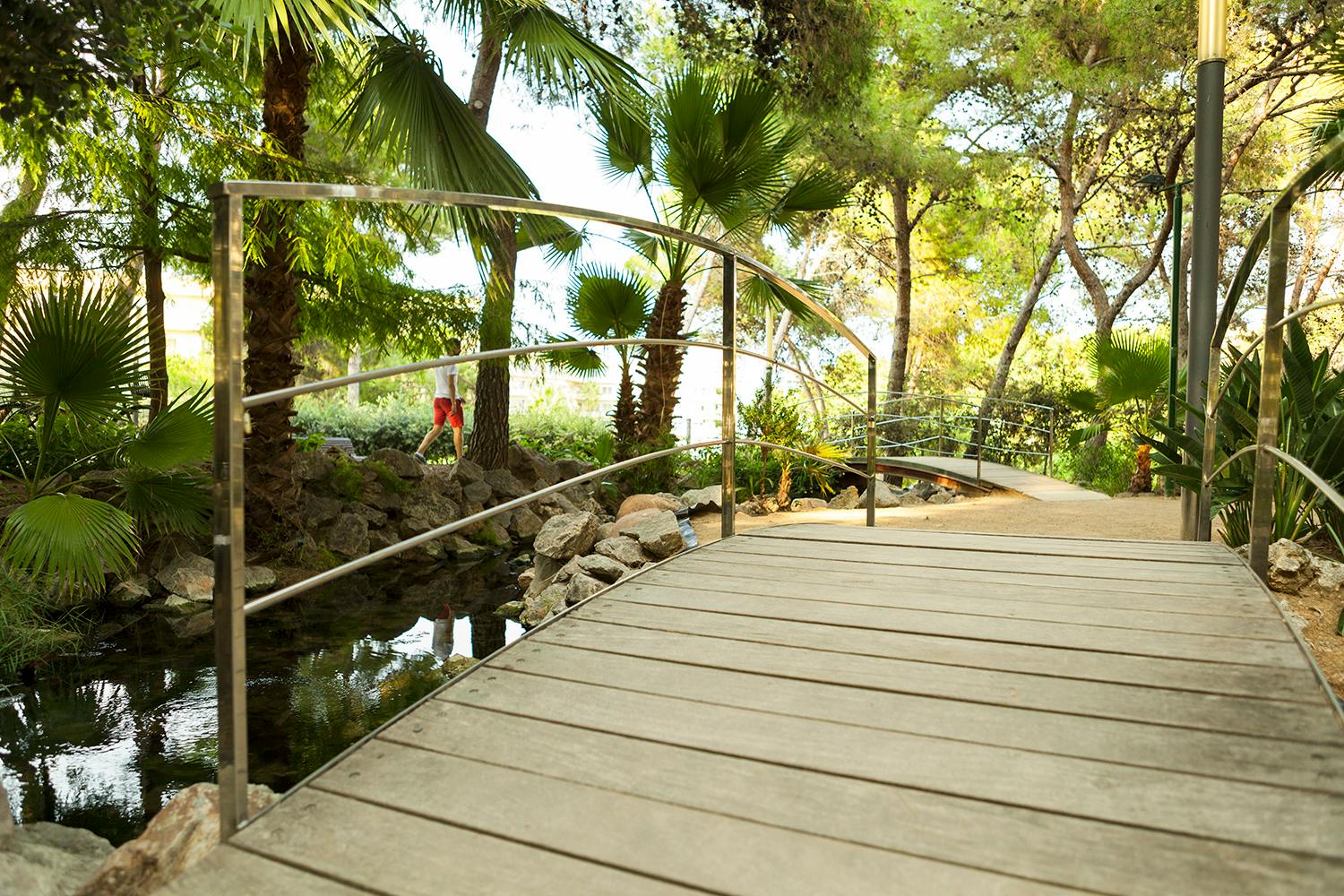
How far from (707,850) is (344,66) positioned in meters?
7.30

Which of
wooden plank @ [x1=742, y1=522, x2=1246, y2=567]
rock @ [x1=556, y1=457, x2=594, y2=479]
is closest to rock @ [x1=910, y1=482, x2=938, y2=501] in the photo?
rock @ [x1=556, y1=457, x2=594, y2=479]

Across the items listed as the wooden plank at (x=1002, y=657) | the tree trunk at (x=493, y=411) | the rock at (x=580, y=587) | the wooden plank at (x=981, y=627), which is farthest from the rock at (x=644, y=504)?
the wooden plank at (x=1002, y=657)

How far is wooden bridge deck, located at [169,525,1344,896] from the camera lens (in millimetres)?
1210

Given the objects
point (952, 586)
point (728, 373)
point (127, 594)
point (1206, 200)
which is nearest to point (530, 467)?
point (127, 594)

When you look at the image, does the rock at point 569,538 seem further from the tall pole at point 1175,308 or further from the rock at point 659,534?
the tall pole at point 1175,308

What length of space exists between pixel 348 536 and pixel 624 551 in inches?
100

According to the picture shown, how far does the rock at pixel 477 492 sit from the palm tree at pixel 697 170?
63.4 inches

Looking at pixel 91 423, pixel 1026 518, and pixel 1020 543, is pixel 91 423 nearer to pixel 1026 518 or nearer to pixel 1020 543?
pixel 1020 543

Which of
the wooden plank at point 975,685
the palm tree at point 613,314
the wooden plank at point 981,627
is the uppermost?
the palm tree at point 613,314

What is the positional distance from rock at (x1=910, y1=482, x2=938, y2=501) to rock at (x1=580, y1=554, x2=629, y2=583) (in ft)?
→ 20.3

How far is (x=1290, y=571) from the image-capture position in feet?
13.3

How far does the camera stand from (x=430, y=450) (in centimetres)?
1282

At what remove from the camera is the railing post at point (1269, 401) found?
2.39 metres

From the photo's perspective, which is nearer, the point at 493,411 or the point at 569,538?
the point at 569,538
